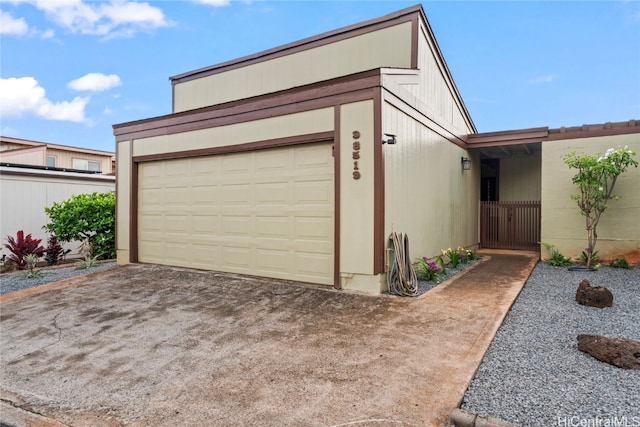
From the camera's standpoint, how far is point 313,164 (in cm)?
582

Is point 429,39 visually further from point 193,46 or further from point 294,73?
point 193,46

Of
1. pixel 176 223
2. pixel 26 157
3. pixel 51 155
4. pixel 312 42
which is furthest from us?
pixel 51 155

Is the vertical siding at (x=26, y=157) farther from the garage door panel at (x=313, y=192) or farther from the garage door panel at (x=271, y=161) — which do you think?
the garage door panel at (x=313, y=192)

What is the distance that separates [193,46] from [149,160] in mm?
4482

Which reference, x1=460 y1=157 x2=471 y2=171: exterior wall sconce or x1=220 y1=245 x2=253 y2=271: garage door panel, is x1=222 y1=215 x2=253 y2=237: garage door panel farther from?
x1=460 y1=157 x2=471 y2=171: exterior wall sconce

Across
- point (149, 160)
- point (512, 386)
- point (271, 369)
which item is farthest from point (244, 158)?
point (512, 386)

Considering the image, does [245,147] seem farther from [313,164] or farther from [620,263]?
[620,263]

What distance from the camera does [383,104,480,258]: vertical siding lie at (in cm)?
559

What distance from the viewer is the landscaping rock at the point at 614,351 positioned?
2902 millimetres

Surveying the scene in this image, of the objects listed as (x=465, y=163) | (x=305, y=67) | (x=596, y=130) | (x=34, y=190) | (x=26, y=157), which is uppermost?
(x=305, y=67)

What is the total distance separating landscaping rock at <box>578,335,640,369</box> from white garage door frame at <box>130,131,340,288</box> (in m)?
3.08

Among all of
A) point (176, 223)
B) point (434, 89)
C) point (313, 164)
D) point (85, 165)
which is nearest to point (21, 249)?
point (176, 223)

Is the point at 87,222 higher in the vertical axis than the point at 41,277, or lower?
higher

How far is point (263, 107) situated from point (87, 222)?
6.01 m
